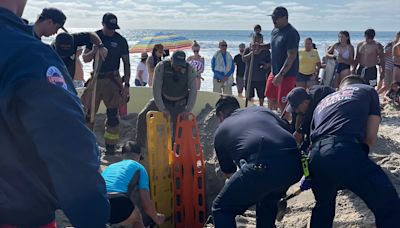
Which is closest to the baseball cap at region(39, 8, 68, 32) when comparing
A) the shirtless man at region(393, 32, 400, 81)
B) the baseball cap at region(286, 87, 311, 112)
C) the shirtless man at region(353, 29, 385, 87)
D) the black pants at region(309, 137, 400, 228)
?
the baseball cap at region(286, 87, 311, 112)

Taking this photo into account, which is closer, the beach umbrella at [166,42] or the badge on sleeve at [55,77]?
the badge on sleeve at [55,77]

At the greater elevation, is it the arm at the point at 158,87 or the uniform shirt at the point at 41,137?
the uniform shirt at the point at 41,137

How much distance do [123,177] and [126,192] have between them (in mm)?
126

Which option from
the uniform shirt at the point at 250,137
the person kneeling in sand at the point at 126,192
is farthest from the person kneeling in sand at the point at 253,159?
the person kneeling in sand at the point at 126,192

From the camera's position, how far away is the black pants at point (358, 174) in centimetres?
332

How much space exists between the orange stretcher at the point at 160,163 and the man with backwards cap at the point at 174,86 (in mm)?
204

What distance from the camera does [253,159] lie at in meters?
3.51

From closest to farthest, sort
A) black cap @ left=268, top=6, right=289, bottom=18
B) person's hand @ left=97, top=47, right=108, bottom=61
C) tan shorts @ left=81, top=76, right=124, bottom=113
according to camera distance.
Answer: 1. person's hand @ left=97, top=47, right=108, bottom=61
2. black cap @ left=268, top=6, right=289, bottom=18
3. tan shorts @ left=81, top=76, right=124, bottom=113

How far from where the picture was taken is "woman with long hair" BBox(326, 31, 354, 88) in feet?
31.0

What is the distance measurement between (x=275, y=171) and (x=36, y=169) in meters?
2.29

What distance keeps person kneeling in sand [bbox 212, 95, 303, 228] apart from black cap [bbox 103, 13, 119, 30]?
119 inches

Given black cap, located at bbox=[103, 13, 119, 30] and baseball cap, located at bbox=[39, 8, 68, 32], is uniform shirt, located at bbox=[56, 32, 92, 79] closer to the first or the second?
black cap, located at bbox=[103, 13, 119, 30]

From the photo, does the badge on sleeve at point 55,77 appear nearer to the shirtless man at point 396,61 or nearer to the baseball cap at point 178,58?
the baseball cap at point 178,58

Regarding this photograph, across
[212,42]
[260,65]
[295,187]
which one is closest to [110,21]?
[295,187]
